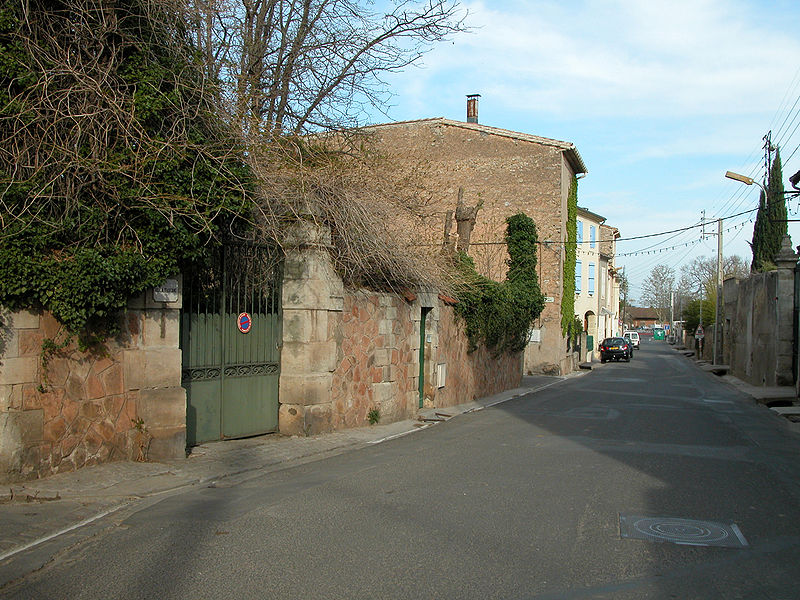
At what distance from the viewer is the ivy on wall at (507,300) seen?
19.0 m

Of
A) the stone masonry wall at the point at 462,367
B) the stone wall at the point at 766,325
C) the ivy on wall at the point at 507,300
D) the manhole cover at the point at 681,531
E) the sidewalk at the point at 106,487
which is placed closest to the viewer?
the sidewalk at the point at 106,487

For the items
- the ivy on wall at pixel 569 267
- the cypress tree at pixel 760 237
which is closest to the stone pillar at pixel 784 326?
the ivy on wall at pixel 569 267

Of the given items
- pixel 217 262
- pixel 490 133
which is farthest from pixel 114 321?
pixel 490 133

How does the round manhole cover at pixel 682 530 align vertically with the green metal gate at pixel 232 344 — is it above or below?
below

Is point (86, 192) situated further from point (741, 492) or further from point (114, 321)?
point (741, 492)

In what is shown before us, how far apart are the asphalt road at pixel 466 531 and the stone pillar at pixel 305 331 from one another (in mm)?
1463

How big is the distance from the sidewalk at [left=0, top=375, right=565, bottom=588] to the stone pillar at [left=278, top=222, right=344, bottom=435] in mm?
410

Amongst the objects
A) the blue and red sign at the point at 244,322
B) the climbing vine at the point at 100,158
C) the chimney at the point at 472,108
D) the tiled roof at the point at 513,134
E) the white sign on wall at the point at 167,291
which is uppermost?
the chimney at the point at 472,108

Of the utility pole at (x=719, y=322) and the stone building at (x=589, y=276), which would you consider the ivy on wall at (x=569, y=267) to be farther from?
the utility pole at (x=719, y=322)

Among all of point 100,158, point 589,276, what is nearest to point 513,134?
point 589,276

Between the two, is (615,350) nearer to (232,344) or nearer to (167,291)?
(232,344)

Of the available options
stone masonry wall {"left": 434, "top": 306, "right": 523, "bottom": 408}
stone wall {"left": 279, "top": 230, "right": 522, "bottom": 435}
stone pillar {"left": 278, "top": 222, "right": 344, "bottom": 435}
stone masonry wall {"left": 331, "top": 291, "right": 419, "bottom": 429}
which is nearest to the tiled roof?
stone masonry wall {"left": 434, "top": 306, "right": 523, "bottom": 408}

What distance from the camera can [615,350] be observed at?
49.7m

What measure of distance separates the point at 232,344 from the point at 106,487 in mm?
3228
